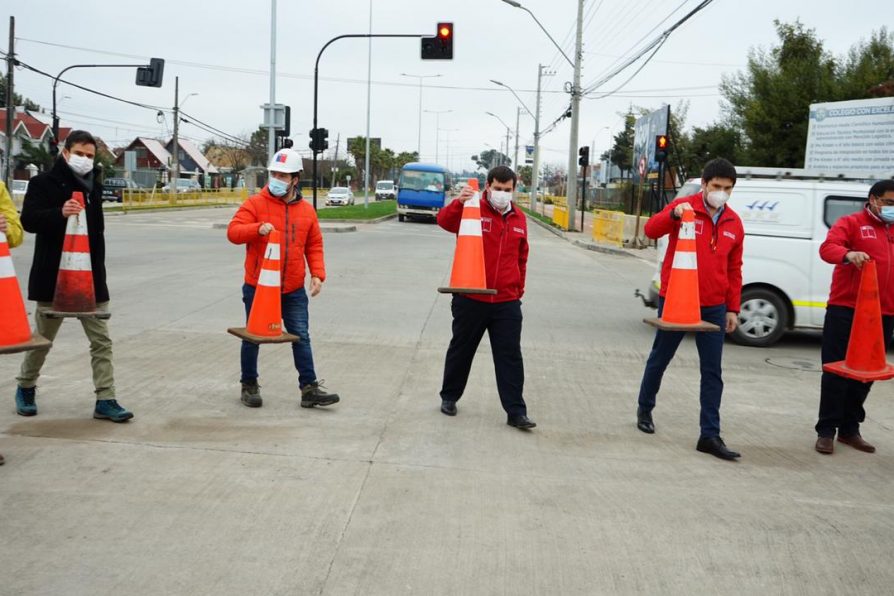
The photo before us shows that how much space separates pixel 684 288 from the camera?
18.5ft

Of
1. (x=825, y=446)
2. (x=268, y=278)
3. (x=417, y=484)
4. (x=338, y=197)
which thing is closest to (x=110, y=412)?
(x=268, y=278)

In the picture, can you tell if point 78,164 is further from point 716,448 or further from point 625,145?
point 625,145

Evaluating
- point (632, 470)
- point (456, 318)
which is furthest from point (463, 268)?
point (632, 470)

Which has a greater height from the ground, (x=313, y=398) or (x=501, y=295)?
(x=501, y=295)

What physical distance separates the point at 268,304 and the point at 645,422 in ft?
8.93

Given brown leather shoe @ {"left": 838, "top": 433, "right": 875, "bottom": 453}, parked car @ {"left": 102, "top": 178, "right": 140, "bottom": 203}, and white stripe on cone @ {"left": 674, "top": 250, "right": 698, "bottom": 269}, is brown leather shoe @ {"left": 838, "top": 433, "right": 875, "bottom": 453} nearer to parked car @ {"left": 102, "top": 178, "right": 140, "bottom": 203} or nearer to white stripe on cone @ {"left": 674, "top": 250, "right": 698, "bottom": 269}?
white stripe on cone @ {"left": 674, "top": 250, "right": 698, "bottom": 269}

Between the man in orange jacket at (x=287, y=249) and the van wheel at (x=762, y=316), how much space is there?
561 cm

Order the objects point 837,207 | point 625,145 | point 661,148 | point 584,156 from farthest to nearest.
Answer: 1. point 625,145
2. point 584,156
3. point 661,148
4. point 837,207

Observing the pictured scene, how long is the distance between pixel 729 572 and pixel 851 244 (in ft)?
9.80

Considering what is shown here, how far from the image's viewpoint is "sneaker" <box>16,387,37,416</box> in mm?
5684

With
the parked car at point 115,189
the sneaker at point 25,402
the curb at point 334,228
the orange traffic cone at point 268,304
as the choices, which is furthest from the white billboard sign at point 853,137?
the parked car at point 115,189

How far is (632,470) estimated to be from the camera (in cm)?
518

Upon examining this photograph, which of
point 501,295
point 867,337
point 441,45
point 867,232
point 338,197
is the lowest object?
point 867,337

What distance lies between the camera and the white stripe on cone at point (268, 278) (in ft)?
19.4
